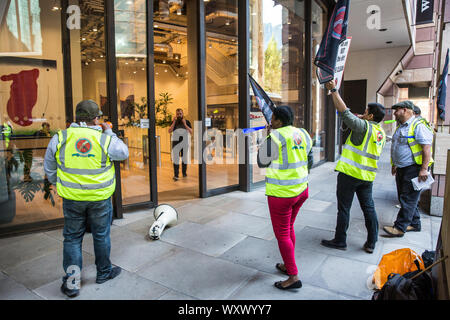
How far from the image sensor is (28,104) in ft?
15.6

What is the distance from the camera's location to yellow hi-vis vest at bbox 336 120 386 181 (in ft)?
12.1

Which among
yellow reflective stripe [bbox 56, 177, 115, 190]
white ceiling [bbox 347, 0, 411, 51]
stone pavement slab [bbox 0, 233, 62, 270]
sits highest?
white ceiling [bbox 347, 0, 411, 51]

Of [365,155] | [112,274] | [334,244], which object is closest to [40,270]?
[112,274]

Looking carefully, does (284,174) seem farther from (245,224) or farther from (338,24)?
(338,24)

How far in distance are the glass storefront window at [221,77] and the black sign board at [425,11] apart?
4.83 m

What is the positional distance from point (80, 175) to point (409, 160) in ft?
13.7

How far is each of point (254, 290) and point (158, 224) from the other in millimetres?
1828

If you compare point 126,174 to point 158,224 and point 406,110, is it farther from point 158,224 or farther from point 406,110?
point 406,110

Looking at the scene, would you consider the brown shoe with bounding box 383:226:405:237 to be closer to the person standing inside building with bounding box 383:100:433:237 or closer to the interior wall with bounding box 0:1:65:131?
the person standing inside building with bounding box 383:100:433:237

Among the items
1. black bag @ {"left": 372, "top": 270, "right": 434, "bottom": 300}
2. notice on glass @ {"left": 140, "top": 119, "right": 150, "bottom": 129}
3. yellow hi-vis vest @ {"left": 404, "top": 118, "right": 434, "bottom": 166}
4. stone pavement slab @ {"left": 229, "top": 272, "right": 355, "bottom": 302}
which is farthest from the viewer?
notice on glass @ {"left": 140, "top": 119, "right": 150, "bottom": 129}

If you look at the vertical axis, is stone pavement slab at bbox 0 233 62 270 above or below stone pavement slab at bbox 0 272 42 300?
above

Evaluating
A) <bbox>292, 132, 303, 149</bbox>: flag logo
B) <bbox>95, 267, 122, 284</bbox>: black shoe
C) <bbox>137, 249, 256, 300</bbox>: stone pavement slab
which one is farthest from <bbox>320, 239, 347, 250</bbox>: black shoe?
<bbox>95, 267, 122, 284</bbox>: black shoe

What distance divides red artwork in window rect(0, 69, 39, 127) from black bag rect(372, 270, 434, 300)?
4.96 metres
